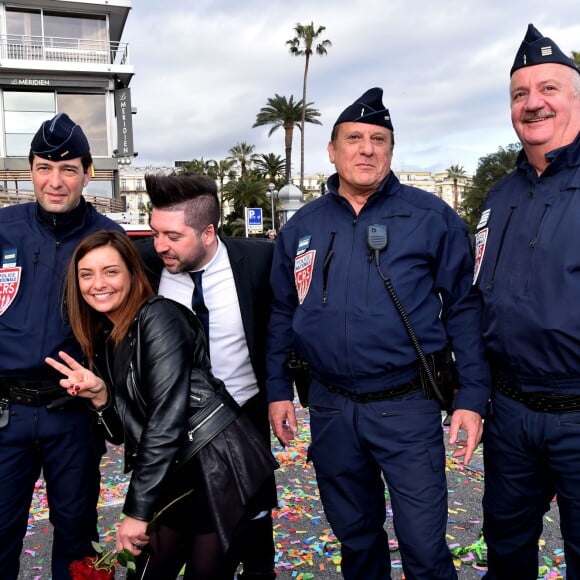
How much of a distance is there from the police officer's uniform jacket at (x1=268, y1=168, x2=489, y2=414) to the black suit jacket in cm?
23

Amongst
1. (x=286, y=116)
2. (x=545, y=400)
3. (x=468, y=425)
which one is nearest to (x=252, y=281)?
(x=468, y=425)

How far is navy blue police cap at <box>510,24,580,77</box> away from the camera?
2546mm

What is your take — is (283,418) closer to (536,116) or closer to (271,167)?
(536,116)

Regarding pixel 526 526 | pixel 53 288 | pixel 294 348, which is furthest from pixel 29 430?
pixel 526 526

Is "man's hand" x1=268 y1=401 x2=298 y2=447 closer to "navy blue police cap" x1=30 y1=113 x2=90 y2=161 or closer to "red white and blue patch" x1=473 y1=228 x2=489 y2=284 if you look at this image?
"red white and blue patch" x1=473 y1=228 x2=489 y2=284

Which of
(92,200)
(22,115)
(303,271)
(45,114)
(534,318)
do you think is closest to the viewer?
(534,318)

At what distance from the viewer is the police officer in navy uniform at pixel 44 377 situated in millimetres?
2717

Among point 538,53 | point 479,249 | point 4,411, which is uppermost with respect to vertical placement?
point 538,53

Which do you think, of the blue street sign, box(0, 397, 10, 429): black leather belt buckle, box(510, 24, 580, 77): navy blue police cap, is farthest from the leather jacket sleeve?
the blue street sign

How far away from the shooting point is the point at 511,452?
8.36 feet

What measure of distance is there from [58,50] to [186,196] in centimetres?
2677

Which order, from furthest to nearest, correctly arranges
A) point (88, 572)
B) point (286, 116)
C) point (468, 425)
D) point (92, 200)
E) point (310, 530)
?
1. point (286, 116)
2. point (92, 200)
3. point (310, 530)
4. point (468, 425)
5. point (88, 572)

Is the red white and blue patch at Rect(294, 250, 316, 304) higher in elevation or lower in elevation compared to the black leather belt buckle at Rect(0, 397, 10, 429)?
higher

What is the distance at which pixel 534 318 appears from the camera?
2.37 m
